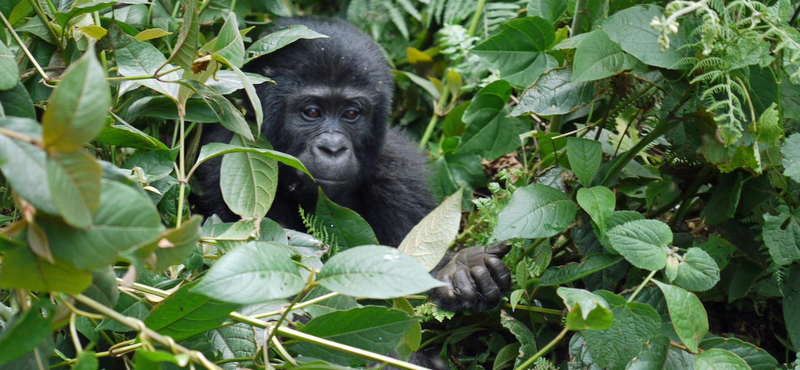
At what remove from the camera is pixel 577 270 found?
A: 191 cm

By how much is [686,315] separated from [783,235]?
533mm

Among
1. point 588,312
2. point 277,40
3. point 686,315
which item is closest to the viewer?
point 588,312

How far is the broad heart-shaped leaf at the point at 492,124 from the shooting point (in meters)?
2.69

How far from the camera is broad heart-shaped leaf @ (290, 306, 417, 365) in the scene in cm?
138

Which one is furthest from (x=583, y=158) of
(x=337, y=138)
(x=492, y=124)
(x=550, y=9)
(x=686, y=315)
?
(x=337, y=138)

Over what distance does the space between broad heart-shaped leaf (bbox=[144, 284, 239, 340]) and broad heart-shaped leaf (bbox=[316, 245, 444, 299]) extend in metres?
0.25

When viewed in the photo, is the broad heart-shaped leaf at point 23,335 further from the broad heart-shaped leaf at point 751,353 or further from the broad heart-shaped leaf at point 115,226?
the broad heart-shaped leaf at point 751,353

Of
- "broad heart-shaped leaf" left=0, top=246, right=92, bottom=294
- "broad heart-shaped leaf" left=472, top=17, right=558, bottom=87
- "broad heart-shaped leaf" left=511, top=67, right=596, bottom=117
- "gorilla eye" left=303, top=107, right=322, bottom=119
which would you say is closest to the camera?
"broad heart-shaped leaf" left=0, top=246, right=92, bottom=294

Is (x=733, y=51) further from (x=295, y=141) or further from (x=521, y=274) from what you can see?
(x=295, y=141)

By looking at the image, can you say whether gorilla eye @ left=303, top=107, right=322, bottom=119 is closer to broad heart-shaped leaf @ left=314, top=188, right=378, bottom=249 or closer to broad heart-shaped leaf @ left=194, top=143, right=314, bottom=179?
broad heart-shaped leaf @ left=314, top=188, right=378, bottom=249

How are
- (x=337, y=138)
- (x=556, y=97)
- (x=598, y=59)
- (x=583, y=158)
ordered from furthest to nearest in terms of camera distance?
(x=337, y=138) < (x=556, y=97) < (x=583, y=158) < (x=598, y=59)

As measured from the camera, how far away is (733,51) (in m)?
1.64

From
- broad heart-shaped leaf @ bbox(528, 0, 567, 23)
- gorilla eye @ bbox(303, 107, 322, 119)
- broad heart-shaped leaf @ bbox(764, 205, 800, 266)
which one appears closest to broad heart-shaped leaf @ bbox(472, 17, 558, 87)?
broad heart-shaped leaf @ bbox(528, 0, 567, 23)

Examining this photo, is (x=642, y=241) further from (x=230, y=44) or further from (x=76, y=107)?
(x=76, y=107)
